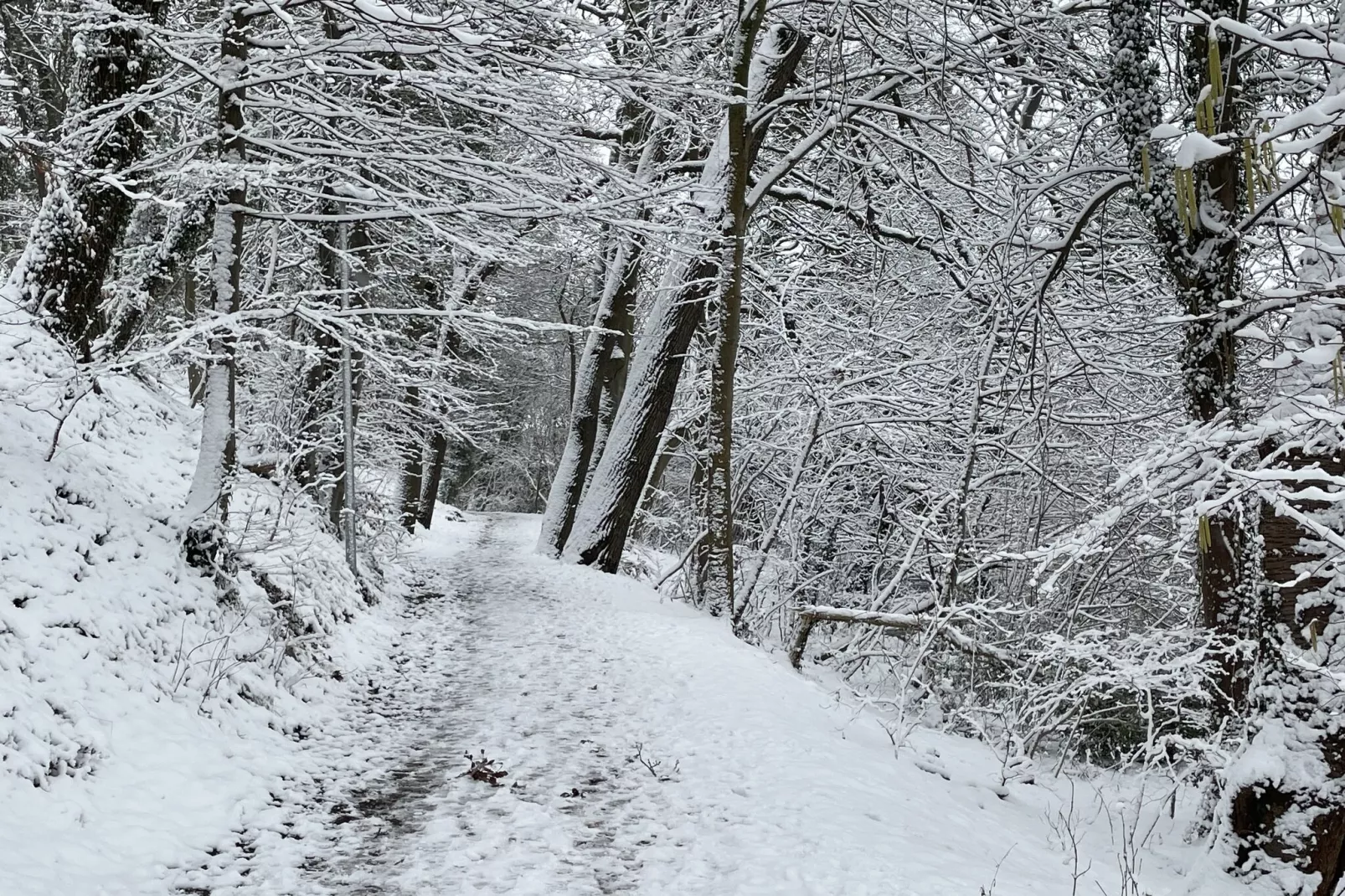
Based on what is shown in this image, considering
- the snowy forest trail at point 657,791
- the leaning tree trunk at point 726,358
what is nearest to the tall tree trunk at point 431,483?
the leaning tree trunk at point 726,358

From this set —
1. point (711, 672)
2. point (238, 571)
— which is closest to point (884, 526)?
point (711, 672)

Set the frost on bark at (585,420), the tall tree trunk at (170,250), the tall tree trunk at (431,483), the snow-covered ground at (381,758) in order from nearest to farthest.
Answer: the snow-covered ground at (381,758) → the tall tree trunk at (170,250) → the frost on bark at (585,420) → the tall tree trunk at (431,483)

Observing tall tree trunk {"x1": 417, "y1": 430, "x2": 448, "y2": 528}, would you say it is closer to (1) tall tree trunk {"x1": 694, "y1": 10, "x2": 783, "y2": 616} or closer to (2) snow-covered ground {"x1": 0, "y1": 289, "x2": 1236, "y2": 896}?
(1) tall tree trunk {"x1": 694, "y1": 10, "x2": 783, "y2": 616}

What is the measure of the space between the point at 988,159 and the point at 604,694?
20.1ft

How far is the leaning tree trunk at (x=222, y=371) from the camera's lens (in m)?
6.96

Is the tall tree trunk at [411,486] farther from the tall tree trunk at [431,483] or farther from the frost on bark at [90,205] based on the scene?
the frost on bark at [90,205]

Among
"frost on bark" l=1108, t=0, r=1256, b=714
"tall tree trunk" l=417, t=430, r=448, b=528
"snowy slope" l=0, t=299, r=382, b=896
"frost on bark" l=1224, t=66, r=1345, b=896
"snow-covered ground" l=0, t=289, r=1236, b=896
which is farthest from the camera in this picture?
"tall tree trunk" l=417, t=430, r=448, b=528

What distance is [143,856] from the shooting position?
13.4ft

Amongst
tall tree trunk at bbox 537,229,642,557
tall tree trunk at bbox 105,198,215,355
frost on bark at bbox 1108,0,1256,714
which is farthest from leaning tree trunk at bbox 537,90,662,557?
frost on bark at bbox 1108,0,1256,714

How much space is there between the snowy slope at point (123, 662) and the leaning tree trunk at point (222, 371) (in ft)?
0.72

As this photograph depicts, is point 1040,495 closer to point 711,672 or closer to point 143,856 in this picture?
point 711,672

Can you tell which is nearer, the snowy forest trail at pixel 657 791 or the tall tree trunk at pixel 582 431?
the snowy forest trail at pixel 657 791

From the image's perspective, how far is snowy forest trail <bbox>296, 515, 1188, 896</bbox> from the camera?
14.2 feet

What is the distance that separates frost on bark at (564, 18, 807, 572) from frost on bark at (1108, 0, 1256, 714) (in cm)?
486
